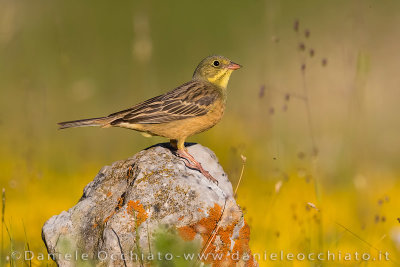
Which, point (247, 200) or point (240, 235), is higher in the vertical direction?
point (240, 235)

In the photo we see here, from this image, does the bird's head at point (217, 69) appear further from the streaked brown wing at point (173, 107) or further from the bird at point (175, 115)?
the streaked brown wing at point (173, 107)

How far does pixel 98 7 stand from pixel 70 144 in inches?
356

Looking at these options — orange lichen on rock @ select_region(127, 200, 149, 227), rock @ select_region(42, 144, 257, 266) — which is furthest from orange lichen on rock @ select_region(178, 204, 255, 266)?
orange lichen on rock @ select_region(127, 200, 149, 227)

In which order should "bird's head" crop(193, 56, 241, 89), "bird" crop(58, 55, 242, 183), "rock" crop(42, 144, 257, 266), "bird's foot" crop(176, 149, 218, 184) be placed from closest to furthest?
"rock" crop(42, 144, 257, 266)
"bird's foot" crop(176, 149, 218, 184)
"bird" crop(58, 55, 242, 183)
"bird's head" crop(193, 56, 241, 89)

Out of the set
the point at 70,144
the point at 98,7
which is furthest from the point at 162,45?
the point at 70,144

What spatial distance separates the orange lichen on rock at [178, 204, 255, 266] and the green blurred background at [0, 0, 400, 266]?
0.76 m

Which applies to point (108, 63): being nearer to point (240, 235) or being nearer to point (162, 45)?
point (162, 45)

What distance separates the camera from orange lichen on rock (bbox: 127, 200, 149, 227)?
16.3ft

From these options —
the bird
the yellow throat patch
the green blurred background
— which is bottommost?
the green blurred background

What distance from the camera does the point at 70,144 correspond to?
1178 cm

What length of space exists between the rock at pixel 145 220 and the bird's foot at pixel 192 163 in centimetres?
23

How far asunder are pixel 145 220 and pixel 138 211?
0.31ft

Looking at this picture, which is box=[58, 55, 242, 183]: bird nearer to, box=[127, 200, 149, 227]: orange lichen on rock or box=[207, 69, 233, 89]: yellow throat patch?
box=[207, 69, 233, 89]: yellow throat patch

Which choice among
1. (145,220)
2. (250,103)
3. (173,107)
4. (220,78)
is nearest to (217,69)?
(220,78)
